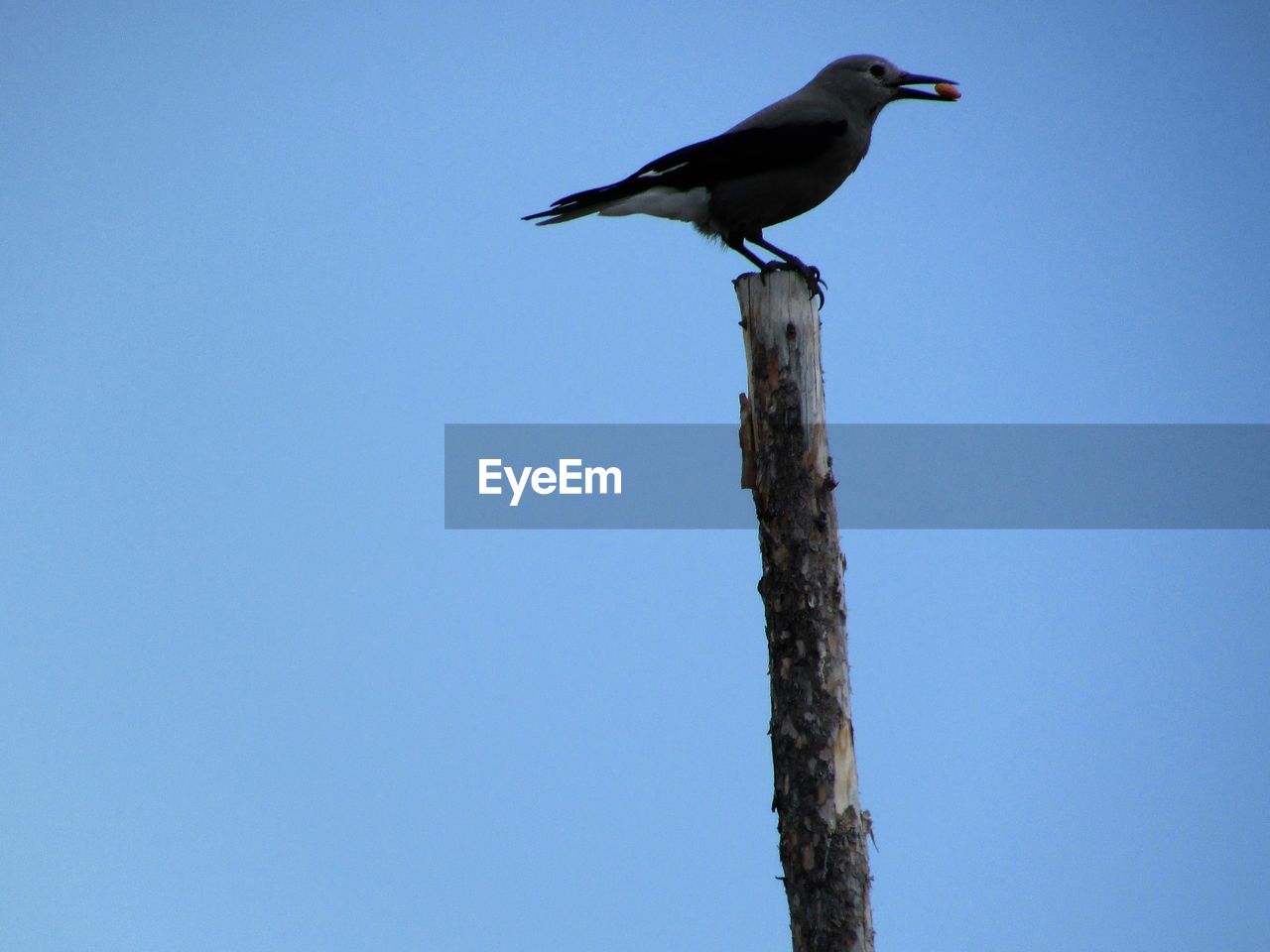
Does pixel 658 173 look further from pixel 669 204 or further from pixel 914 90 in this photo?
pixel 914 90

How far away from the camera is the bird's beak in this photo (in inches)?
259

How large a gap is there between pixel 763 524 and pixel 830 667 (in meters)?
0.59

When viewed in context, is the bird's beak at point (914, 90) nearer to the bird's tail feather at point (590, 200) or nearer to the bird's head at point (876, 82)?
the bird's head at point (876, 82)

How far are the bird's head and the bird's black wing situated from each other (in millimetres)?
578

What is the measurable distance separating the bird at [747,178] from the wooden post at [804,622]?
3.63 feet

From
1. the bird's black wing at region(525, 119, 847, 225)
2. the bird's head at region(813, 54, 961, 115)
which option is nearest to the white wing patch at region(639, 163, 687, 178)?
the bird's black wing at region(525, 119, 847, 225)

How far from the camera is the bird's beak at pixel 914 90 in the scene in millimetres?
6570

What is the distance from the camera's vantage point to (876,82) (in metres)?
6.54

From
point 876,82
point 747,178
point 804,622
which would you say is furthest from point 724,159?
point 804,622

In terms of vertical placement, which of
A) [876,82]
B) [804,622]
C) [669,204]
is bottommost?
[804,622]

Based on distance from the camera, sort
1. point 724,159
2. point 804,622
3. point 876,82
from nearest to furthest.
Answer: point 804,622 → point 724,159 → point 876,82

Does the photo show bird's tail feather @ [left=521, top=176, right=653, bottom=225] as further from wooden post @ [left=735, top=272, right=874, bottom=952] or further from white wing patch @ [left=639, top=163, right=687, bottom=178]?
wooden post @ [left=735, top=272, right=874, bottom=952]

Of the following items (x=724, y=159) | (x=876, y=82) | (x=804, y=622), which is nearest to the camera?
(x=804, y=622)

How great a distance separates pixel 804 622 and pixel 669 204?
8.34 feet
